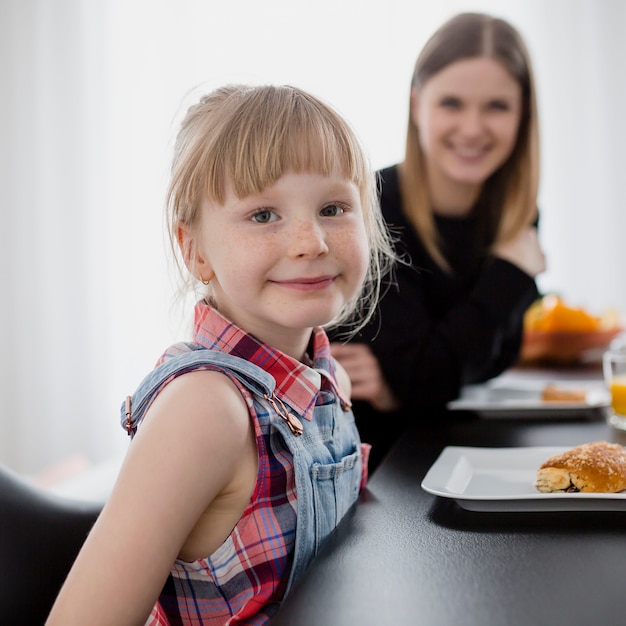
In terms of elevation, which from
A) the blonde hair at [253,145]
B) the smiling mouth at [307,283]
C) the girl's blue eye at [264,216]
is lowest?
the smiling mouth at [307,283]

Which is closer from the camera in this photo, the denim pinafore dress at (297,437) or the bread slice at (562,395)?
the denim pinafore dress at (297,437)

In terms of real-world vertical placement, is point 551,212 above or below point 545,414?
below

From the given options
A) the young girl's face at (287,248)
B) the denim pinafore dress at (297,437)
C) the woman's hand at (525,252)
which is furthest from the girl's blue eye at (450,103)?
the denim pinafore dress at (297,437)

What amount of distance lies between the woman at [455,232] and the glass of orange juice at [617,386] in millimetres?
241

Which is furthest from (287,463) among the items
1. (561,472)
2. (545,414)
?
(545,414)

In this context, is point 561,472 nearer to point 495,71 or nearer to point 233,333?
point 233,333

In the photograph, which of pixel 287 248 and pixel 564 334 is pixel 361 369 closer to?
pixel 287 248

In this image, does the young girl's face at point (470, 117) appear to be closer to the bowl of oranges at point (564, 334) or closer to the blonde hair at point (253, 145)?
the bowl of oranges at point (564, 334)

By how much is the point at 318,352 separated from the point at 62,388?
2780 millimetres

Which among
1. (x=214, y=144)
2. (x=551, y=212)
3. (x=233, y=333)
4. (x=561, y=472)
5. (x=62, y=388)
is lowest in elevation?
(x=62, y=388)

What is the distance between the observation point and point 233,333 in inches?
33.9

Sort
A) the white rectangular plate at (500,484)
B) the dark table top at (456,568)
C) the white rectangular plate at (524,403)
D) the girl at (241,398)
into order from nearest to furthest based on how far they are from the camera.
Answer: the dark table top at (456,568), the girl at (241,398), the white rectangular plate at (500,484), the white rectangular plate at (524,403)

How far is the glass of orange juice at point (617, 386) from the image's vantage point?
124 cm

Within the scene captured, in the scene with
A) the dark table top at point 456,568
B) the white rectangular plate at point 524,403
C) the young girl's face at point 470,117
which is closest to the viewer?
the dark table top at point 456,568
